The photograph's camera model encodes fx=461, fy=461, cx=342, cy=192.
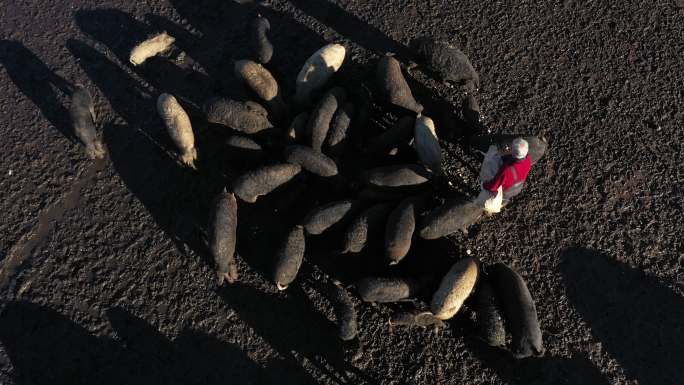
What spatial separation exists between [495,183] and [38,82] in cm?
565

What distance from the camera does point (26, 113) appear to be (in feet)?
18.8

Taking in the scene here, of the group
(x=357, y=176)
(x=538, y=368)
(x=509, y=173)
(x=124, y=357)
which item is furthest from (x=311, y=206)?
(x=538, y=368)

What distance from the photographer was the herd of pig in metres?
4.52

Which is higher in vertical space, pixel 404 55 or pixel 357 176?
pixel 404 55

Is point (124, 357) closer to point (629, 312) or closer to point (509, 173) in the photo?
point (509, 173)

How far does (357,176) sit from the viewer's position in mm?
5020

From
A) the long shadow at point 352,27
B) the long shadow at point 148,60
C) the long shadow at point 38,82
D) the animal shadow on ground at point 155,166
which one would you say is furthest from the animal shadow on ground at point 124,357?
the long shadow at point 352,27

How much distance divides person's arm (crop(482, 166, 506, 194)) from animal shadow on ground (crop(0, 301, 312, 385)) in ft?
8.54

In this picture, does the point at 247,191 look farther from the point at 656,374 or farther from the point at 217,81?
the point at 656,374

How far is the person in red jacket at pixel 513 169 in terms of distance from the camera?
161 inches

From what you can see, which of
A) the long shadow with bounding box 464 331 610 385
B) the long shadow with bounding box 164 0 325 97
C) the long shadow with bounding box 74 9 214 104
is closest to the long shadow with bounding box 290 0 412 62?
the long shadow with bounding box 164 0 325 97

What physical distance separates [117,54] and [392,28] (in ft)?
11.7

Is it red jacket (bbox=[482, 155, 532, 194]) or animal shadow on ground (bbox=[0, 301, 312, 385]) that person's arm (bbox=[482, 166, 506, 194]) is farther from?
animal shadow on ground (bbox=[0, 301, 312, 385])

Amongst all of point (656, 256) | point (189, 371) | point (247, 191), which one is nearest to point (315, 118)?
point (247, 191)
